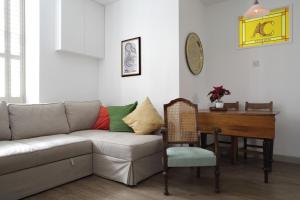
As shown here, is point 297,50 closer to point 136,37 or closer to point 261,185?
point 261,185

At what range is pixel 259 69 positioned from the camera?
3488mm

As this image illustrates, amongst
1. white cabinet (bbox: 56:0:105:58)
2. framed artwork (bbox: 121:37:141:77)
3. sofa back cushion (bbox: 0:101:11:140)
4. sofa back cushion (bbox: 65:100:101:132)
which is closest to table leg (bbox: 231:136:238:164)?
framed artwork (bbox: 121:37:141:77)

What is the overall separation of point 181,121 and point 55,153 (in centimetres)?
145

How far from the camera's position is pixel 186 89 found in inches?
129

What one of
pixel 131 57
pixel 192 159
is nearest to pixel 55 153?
pixel 192 159

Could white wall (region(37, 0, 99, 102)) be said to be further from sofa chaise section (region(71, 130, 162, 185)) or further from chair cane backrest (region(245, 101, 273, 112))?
chair cane backrest (region(245, 101, 273, 112))

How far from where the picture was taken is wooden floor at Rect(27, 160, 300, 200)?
2079mm

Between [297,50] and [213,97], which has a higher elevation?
[297,50]

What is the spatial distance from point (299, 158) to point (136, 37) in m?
3.10

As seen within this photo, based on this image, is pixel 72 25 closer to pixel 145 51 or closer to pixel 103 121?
pixel 145 51

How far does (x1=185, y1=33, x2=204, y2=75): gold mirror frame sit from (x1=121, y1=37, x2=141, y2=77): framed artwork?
0.79 meters

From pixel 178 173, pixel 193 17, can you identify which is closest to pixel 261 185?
pixel 178 173

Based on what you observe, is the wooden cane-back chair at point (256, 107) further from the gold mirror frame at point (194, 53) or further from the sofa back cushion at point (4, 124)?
the sofa back cushion at point (4, 124)

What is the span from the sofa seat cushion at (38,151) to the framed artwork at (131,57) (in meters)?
1.46
